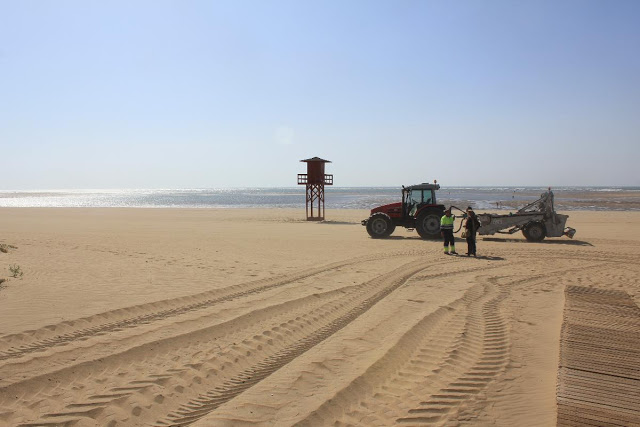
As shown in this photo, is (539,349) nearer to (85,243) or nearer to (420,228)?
(420,228)

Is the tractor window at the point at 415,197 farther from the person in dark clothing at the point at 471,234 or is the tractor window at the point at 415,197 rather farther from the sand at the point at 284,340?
the sand at the point at 284,340

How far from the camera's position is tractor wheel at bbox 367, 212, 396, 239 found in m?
15.9

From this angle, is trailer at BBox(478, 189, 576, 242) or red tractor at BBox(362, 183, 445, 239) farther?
red tractor at BBox(362, 183, 445, 239)

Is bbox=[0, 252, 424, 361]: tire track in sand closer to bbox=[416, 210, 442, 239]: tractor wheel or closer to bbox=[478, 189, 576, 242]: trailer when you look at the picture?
bbox=[416, 210, 442, 239]: tractor wheel

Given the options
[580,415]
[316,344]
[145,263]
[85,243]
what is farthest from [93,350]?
[85,243]

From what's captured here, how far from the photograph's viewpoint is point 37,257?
35.5ft

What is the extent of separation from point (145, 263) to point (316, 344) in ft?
21.5

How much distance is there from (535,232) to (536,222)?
13.6 inches

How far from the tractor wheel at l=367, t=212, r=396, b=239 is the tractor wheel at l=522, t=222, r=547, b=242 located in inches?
180

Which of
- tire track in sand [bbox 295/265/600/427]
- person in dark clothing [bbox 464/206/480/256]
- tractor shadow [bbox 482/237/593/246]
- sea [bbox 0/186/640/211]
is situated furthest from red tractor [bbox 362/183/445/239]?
sea [bbox 0/186/640/211]

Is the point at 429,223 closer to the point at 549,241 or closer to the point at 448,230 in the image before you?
the point at 448,230

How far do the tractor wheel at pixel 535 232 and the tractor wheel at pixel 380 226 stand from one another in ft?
15.0

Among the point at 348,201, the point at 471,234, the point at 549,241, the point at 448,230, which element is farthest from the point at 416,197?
the point at 348,201

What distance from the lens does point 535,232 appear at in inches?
584
